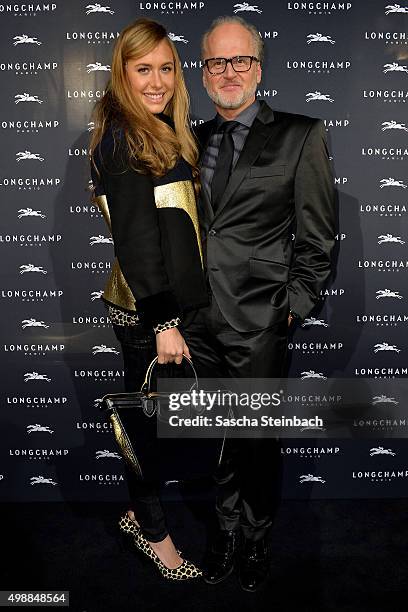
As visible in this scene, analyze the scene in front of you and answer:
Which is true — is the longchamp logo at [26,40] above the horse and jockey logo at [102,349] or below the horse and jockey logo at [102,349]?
above

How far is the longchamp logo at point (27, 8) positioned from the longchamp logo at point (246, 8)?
88 centimetres

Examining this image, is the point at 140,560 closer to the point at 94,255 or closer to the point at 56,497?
the point at 56,497

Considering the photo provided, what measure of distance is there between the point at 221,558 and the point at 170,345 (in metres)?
1.06

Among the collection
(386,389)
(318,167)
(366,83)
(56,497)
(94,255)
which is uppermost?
(366,83)

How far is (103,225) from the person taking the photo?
3076mm

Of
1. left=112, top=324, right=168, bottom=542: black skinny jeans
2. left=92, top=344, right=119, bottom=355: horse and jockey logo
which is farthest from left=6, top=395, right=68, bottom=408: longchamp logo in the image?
left=112, top=324, right=168, bottom=542: black skinny jeans

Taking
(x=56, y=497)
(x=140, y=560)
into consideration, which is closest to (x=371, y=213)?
(x=140, y=560)

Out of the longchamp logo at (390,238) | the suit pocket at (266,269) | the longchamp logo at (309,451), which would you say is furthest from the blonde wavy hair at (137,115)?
the longchamp logo at (309,451)

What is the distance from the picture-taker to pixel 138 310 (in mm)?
2191

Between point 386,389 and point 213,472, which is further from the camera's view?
point 386,389

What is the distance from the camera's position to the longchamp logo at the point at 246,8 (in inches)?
112

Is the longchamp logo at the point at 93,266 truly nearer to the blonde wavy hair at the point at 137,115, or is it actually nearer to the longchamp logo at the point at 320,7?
the blonde wavy hair at the point at 137,115

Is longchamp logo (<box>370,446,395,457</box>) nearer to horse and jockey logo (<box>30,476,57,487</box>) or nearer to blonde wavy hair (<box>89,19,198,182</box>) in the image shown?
horse and jockey logo (<box>30,476,57,487</box>)

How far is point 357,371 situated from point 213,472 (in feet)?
3.60
